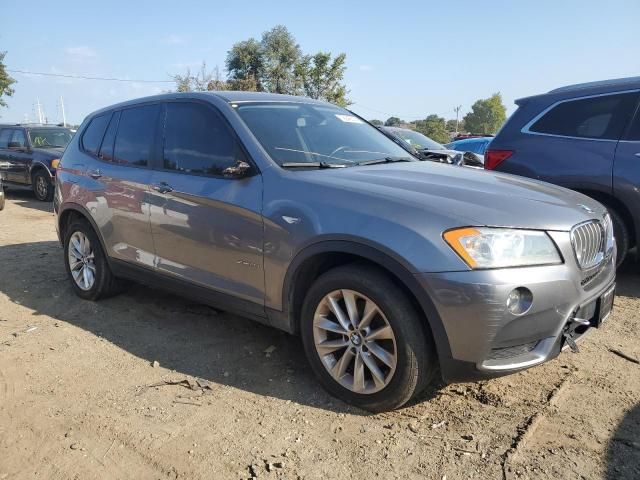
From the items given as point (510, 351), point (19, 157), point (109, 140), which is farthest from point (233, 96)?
point (19, 157)

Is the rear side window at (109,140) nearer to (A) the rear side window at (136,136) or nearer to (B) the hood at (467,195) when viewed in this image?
(A) the rear side window at (136,136)

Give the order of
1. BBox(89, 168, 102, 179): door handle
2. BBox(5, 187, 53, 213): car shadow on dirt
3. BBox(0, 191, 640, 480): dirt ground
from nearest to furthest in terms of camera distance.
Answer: BBox(0, 191, 640, 480): dirt ground
BBox(89, 168, 102, 179): door handle
BBox(5, 187, 53, 213): car shadow on dirt

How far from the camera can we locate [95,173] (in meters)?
4.54

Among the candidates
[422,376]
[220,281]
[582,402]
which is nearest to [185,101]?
[220,281]

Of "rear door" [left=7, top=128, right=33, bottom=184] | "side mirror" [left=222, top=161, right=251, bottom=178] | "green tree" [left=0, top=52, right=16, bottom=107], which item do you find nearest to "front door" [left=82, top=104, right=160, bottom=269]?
"side mirror" [left=222, top=161, right=251, bottom=178]

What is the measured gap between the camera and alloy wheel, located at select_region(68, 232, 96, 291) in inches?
187

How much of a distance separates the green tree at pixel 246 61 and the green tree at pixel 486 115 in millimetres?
50289

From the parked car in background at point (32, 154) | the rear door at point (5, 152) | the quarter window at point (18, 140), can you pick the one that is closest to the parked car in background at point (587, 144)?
the parked car in background at point (32, 154)

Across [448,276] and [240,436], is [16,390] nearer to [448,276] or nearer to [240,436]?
[240,436]

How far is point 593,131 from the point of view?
488cm

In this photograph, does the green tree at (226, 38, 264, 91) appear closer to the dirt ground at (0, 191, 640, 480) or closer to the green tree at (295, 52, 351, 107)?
the green tree at (295, 52, 351, 107)

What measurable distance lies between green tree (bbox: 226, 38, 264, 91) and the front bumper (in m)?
38.0

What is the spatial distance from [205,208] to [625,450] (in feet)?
8.72

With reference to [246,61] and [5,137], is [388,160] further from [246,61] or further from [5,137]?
[246,61]
